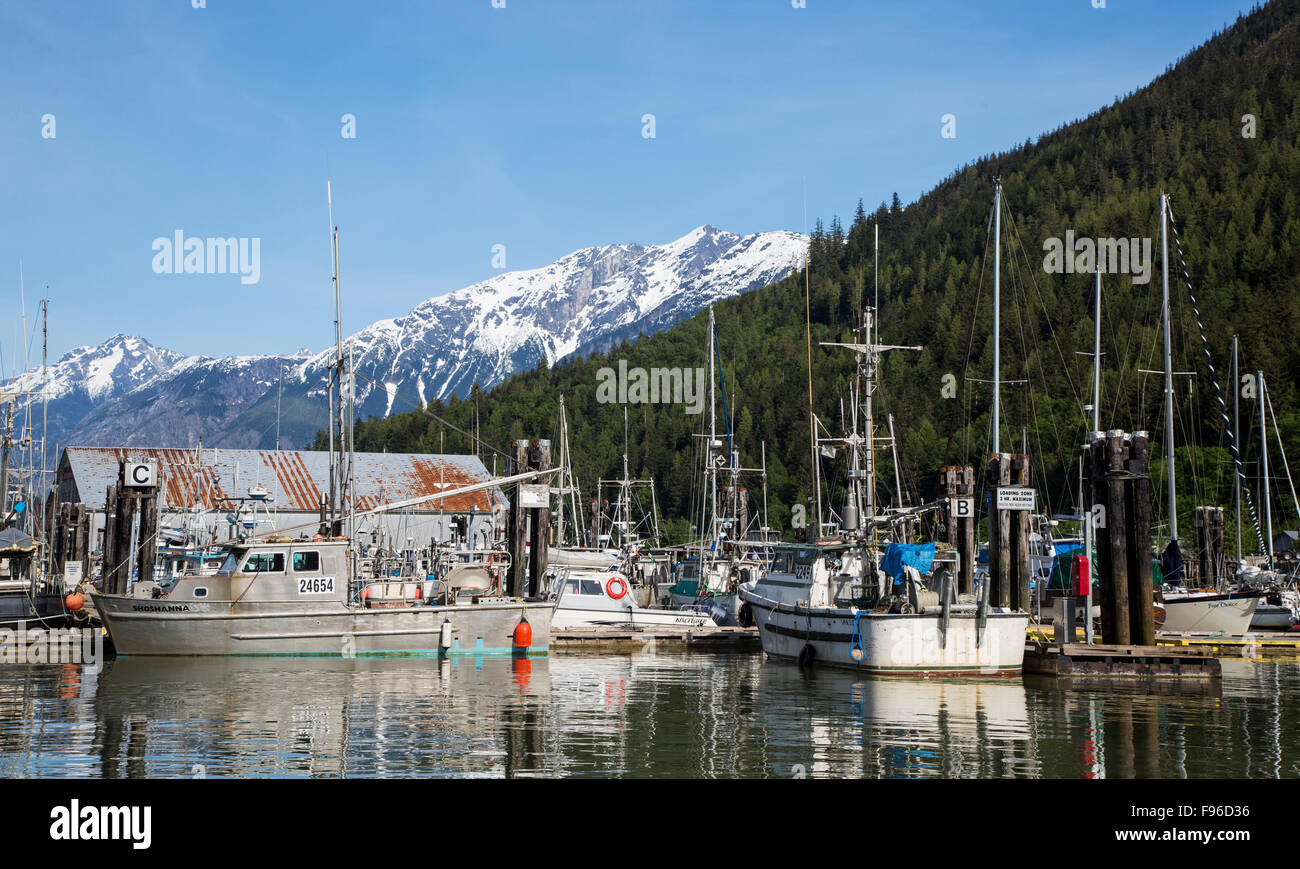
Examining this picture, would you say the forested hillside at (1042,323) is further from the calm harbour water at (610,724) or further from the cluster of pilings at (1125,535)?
the calm harbour water at (610,724)

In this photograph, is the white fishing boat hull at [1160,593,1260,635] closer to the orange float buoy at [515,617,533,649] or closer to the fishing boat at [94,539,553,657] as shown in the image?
the orange float buoy at [515,617,533,649]

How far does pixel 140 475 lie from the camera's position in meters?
33.6

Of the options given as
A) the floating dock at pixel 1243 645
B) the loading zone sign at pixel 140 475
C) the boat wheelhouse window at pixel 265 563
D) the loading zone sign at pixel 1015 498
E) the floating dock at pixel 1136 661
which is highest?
the loading zone sign at pixel 140 475

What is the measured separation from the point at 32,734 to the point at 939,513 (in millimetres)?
32702

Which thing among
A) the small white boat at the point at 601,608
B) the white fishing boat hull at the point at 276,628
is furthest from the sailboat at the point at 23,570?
the small white boat at the point at 601,608

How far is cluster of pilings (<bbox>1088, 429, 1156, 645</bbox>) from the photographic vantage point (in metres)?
26.5

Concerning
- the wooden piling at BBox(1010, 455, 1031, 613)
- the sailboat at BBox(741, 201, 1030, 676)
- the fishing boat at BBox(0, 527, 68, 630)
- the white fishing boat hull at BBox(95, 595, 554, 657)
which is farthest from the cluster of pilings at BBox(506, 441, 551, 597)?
the fishing boat at BBox(0, 527, 68, 630)

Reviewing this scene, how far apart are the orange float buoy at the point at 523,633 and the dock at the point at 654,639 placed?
160 inches

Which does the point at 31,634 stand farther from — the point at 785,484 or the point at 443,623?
the point at 785,484

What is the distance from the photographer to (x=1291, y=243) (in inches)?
4503

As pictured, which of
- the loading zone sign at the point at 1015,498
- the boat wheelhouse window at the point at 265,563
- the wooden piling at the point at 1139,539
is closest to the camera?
the wooden piling at the point at 1139,539

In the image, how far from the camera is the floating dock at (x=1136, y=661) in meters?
26.2

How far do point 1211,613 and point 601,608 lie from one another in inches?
802
